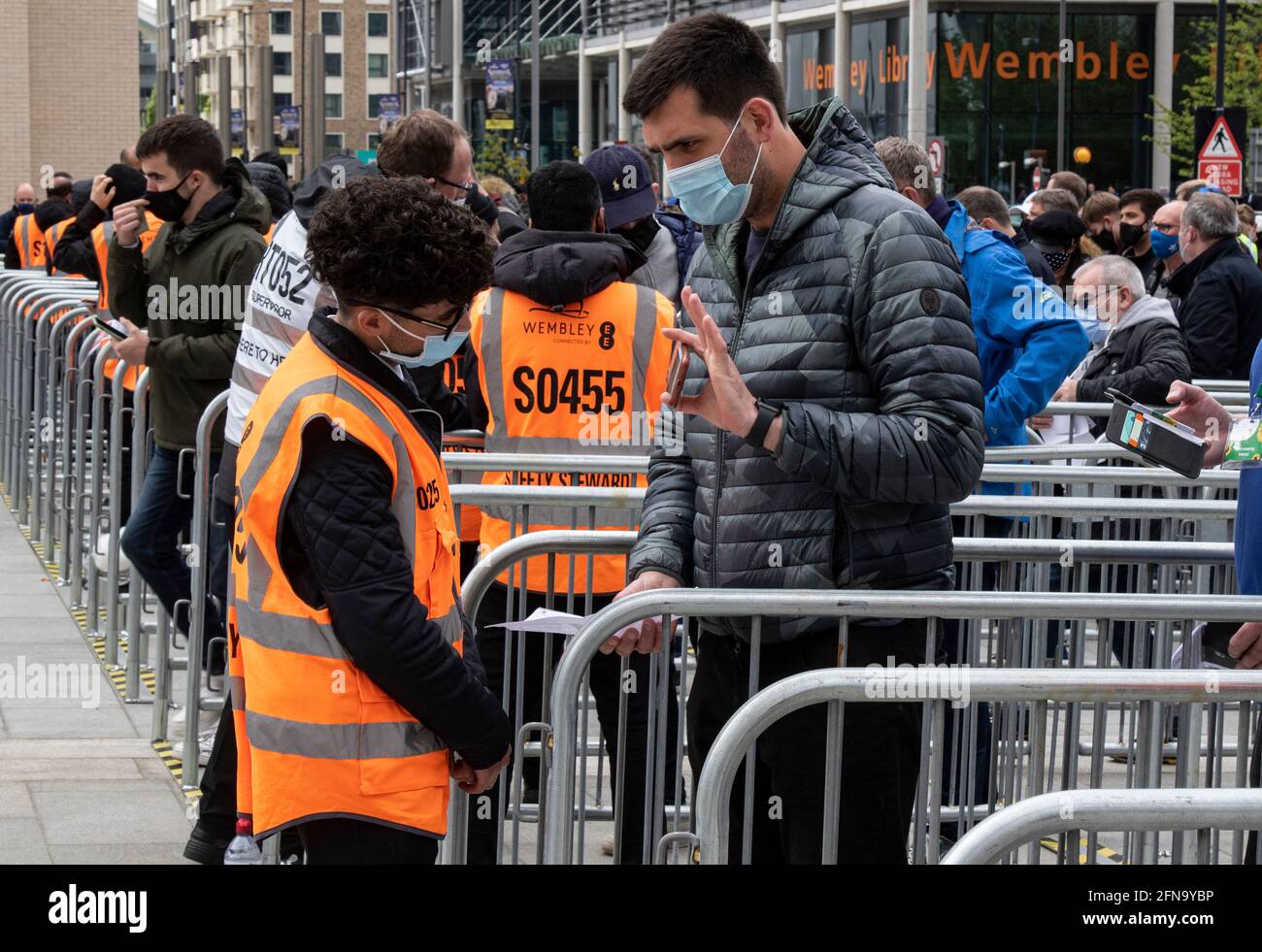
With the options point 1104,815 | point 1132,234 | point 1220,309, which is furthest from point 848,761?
point 1132,234

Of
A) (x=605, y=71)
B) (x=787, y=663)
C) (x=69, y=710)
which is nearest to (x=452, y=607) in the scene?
Result: (x=787, y=663)

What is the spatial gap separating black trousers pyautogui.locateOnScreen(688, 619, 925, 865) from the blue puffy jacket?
2975 mm

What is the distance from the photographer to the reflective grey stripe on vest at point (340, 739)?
339 centimetres

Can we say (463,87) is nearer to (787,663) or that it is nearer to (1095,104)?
(1095,104)

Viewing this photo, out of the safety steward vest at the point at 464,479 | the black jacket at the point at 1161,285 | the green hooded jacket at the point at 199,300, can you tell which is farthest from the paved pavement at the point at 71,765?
the black jacket at the point at 1161,285

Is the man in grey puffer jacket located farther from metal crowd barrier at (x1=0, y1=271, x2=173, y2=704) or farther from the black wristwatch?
metal crowd barrier at (x1=0, y1=271, x2=173, y2=704)

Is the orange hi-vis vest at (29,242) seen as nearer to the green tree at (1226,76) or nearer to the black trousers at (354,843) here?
the black trousers at (354,843)

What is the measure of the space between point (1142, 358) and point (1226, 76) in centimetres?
3198

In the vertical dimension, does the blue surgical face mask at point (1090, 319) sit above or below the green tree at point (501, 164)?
below

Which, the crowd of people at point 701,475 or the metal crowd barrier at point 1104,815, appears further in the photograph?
the crowd of people at point 701,475

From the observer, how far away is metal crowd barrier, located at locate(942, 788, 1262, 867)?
2441 mm

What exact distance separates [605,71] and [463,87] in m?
15.8

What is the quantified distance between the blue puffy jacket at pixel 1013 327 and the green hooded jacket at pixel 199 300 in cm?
248

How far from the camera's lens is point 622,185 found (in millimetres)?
7695
